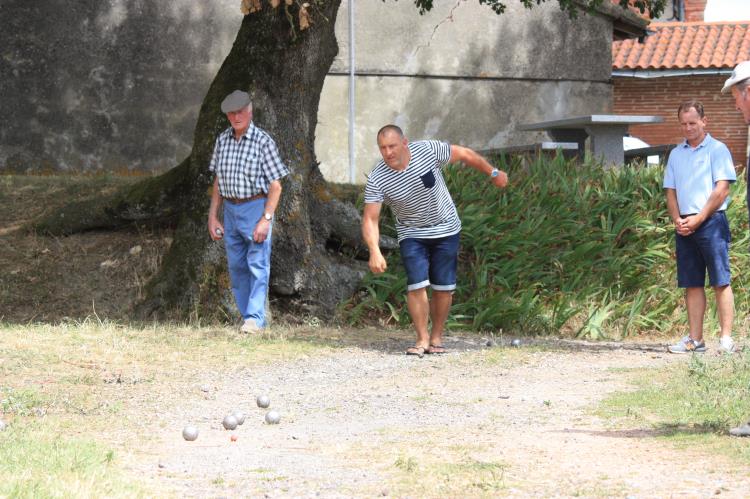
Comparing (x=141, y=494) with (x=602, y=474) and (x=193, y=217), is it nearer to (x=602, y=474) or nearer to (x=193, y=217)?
(x=602, y=474)

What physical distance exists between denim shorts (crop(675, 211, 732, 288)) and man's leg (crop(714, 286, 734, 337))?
9cm

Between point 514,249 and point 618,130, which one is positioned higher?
point 618,130

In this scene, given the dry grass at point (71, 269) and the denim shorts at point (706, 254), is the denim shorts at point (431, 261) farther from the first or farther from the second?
the dry grass at point (71, 269)

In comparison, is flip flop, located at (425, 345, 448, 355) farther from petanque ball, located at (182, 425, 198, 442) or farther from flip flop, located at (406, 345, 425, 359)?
petanque ball, located at (182, 425, 198, 442)

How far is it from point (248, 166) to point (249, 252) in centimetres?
72

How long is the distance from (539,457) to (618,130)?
34.7 feet

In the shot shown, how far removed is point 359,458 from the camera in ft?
18.6

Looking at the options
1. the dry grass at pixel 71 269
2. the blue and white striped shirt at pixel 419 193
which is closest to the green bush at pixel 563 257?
the blue and white striped shirt at pixel 419 193

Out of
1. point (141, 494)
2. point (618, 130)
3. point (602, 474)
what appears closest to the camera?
point (141, 494)

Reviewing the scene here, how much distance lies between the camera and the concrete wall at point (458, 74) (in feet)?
69.9

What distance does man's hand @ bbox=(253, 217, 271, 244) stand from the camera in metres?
9.63

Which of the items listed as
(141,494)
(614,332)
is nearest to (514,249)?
(614,332)

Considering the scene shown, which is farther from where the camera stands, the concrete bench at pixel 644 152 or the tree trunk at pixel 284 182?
the concrete bench at pixel 644 152

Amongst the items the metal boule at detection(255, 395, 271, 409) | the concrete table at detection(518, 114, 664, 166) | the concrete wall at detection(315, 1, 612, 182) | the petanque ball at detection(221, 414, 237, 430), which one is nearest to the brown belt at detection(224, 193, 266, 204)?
the metal boule at detection(255, 395, 271, 409)
